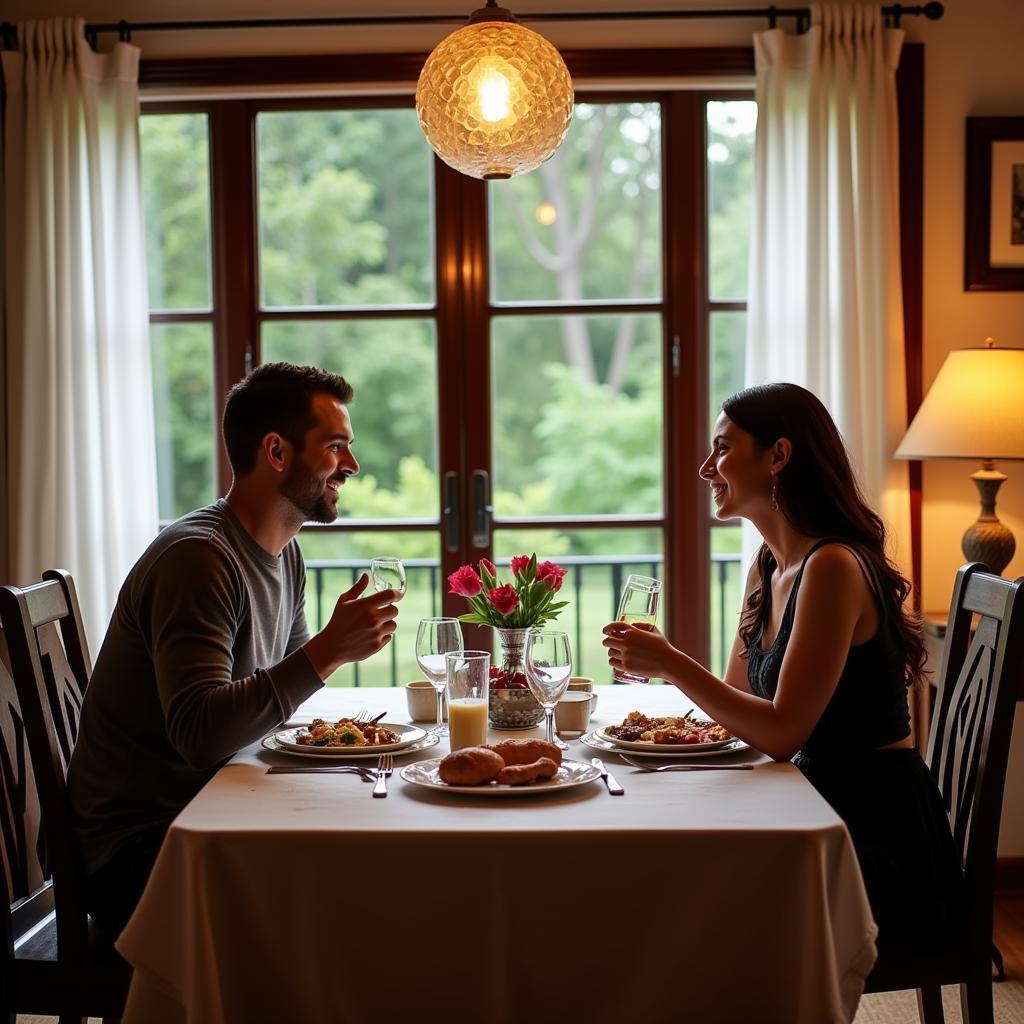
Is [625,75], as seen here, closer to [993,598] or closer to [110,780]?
[993,598]

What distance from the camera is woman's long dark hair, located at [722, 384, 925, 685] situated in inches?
80.2

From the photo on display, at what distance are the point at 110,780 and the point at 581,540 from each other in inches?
81.1

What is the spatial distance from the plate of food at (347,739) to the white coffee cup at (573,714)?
0.80 ft

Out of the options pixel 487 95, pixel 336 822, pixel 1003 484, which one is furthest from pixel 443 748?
pixel 1003 484

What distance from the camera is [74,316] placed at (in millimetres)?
3512

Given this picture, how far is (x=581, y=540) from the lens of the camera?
3.78 metres

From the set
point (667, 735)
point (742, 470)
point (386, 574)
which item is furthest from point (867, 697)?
point (386, 574)

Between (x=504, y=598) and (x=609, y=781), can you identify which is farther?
(x=504, y=598)

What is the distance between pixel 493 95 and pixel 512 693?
106 centimetres

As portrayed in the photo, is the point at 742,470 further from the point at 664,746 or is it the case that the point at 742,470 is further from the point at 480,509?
the point at 480,509

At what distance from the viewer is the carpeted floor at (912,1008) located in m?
2.71

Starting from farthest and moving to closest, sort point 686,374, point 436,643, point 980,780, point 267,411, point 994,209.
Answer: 1. point 686,374
2. point 994,209
3. point 267,411
4. point 436,643
5. point 980,780

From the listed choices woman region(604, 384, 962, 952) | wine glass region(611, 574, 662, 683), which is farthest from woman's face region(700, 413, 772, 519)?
wine glass region(611, 574, 662, 683)

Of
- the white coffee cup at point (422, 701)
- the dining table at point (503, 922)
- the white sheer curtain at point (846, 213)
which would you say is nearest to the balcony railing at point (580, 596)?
the white sheer curtain at point (846, 213)
